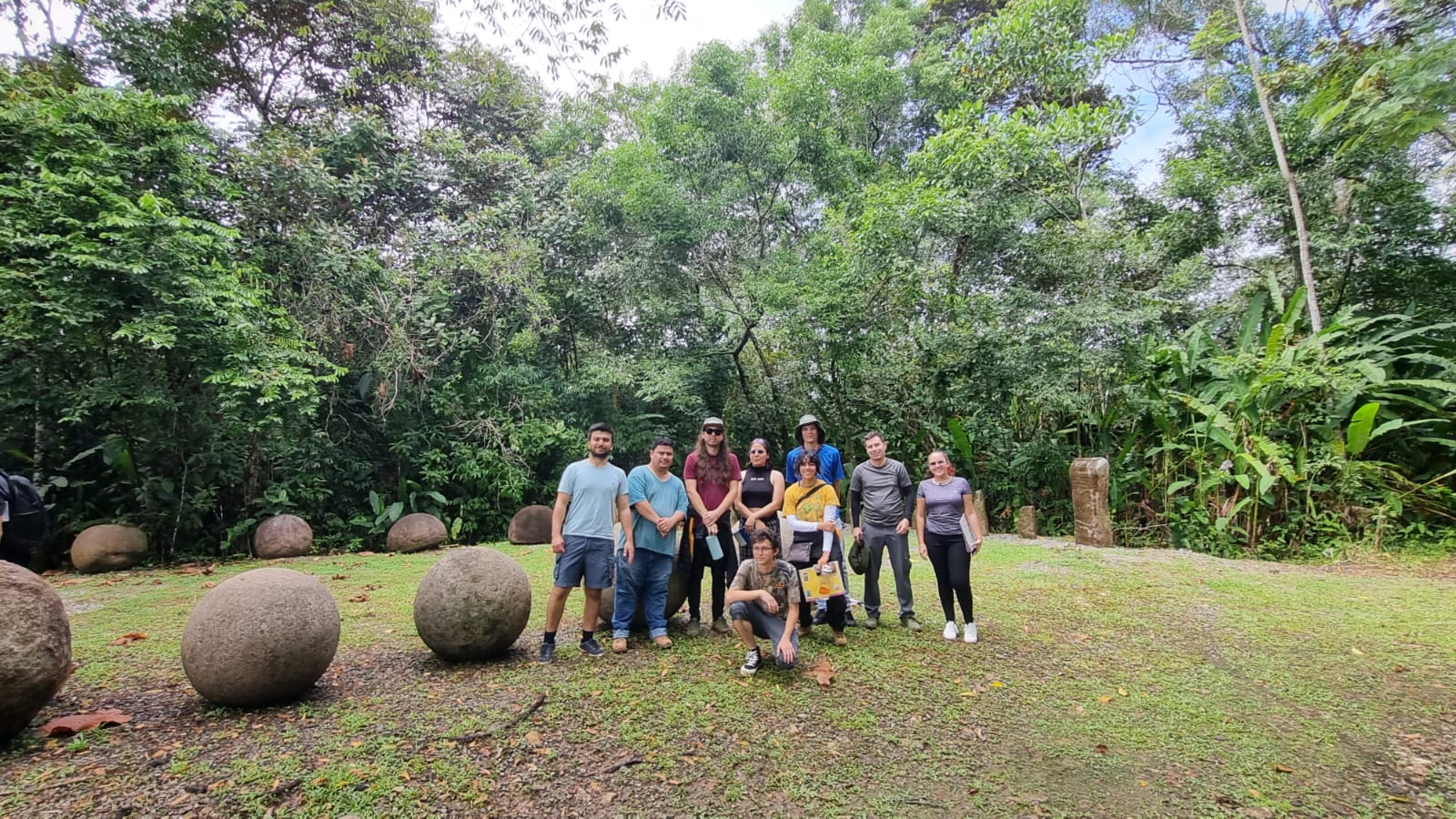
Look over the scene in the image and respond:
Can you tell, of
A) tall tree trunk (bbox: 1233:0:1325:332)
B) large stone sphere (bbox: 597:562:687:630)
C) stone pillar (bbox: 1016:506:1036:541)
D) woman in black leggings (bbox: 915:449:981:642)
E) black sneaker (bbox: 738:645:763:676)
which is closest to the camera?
black sneaker (bbox: 738:645:763:676)

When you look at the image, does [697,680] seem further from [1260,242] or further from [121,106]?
[1260,242]

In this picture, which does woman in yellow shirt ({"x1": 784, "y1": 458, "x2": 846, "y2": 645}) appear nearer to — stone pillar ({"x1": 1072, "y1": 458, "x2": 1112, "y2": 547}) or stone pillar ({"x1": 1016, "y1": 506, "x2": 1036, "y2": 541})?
stone pillar ({"x1": 1072, "y1": 458, "x2": 1112, "y2": 547})

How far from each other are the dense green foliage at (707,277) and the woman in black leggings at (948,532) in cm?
550

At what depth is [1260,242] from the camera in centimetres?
1262

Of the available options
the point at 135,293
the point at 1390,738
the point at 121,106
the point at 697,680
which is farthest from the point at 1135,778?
the point at 121,106

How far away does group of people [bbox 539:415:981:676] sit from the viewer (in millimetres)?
4770

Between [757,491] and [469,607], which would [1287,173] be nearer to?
[757,491]

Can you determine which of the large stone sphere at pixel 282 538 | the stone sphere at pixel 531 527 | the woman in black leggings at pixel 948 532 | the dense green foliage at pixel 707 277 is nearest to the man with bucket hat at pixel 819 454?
the woman in black leggings at pixel 948 532

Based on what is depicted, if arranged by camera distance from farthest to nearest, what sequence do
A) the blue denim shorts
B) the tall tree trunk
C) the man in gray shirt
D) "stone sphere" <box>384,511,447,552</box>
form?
"stone sphere" <box>384,511,447,552</box> → the tall tree trunk → the man in gray shirt → the blue denim shorts

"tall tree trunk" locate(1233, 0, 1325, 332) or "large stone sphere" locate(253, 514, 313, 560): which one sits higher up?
"tall tree trunk" locate(1233, 0, 1325, 332)

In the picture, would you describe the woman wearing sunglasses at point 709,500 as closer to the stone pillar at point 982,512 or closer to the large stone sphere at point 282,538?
the stone pillar at point 982,512

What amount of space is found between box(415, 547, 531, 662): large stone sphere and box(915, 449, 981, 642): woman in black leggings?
2.98 m

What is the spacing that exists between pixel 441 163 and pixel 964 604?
46.4 feet

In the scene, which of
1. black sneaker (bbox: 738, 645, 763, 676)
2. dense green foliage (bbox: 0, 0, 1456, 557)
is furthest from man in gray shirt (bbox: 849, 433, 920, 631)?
dense green foliage (bbox: 0, 0, 1456, 557)
